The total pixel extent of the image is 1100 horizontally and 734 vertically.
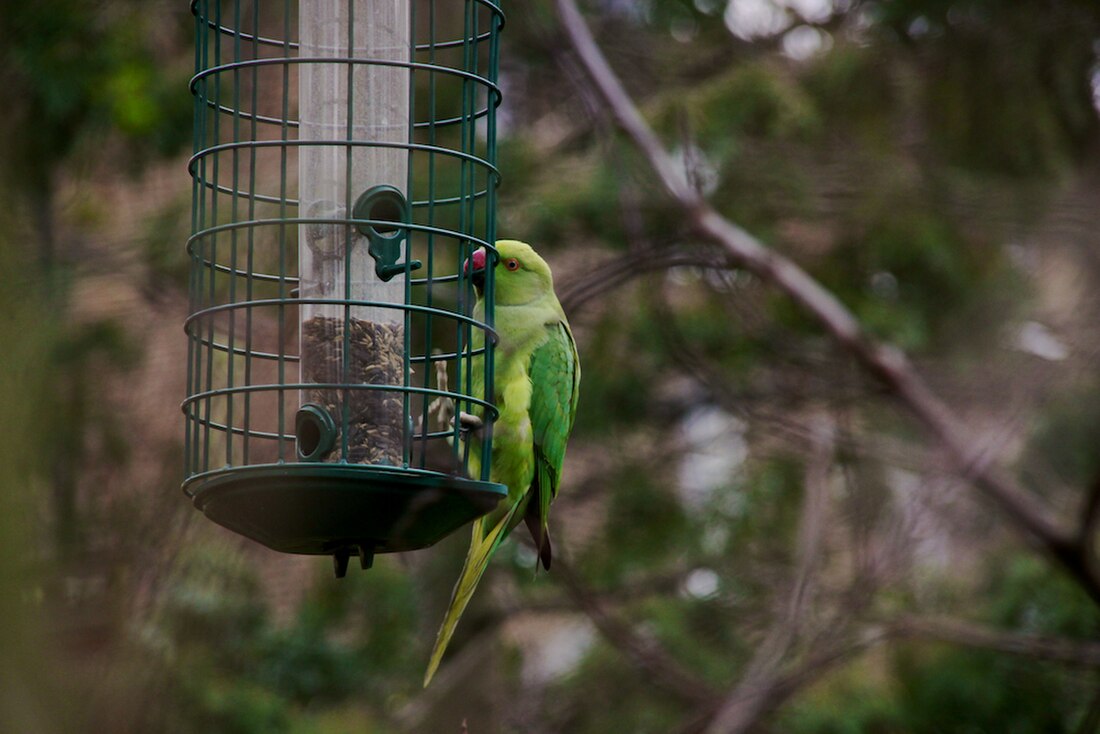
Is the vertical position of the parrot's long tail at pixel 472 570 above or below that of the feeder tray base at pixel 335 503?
below

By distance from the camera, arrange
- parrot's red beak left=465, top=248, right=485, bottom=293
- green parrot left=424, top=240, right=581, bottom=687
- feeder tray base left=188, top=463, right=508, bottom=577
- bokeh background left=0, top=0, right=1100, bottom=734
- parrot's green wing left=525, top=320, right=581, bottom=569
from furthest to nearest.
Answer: bokeh background left=0, top=0, right=1100, bottom=734, parrot's green wing left=525, top=320, right=581, bottom=569, green parrot left=424, top=240, right=581, bottom=687, parrot's red beak left=465, top=248, right=485, bottom=293, feeder tray base left=188, top=463, right=508, bottom=577

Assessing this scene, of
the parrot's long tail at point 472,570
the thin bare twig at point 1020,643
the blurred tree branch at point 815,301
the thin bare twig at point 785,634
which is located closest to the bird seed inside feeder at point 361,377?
the parrot's long tail at point 472,570

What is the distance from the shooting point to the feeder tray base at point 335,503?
4.04 meters

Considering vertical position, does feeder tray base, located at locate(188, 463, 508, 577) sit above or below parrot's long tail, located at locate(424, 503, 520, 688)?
above

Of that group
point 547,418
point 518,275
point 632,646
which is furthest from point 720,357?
point 547,418

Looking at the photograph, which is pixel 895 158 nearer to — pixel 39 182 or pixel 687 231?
pixel 687 231

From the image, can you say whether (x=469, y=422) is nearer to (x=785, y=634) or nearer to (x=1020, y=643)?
(x=785, y=634)

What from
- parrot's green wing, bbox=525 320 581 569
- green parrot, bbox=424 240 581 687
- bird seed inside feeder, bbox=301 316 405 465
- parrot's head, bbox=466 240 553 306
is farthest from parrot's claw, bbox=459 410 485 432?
parrot's head, bbox=466 240 553 306

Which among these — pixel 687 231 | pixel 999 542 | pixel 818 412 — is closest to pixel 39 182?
pixel 687 231

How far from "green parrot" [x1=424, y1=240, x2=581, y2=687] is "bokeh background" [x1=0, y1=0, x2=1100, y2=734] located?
6.97ft

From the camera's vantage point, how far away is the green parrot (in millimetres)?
5387

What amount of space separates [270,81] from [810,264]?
412 cm

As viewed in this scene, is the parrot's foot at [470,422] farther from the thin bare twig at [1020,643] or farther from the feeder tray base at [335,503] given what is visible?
the thin bare twig at [1020,643]

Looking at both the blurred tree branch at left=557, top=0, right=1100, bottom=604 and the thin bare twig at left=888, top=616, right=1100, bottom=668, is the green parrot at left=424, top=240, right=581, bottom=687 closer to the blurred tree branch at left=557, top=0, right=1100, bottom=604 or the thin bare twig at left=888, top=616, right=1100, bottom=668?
the blurred tree branch at left=557, top=0, right=1100, bottom=604
